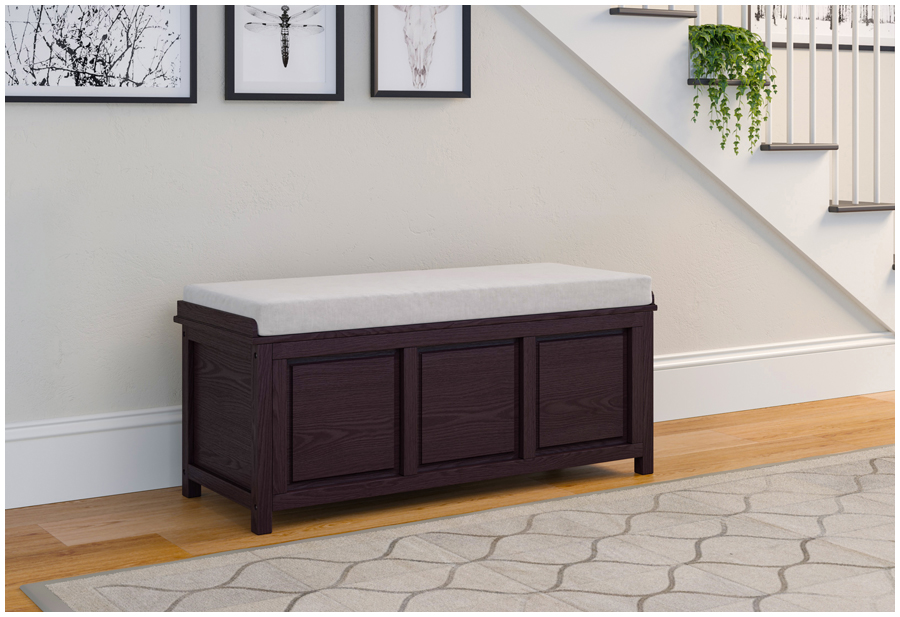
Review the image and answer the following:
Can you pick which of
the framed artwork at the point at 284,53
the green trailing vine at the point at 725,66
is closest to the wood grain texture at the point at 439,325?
the framed artwork at the point at 284,53

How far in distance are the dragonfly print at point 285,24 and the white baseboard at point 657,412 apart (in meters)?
1.03

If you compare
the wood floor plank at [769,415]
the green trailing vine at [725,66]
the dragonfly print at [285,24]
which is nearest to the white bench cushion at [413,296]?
the dragonfly print at [285,24]

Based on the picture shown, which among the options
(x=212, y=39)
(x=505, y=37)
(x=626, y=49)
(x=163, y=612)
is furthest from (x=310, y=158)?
(x=163, y=612)

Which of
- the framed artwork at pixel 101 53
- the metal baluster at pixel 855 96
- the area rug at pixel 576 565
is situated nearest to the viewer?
the area rug at pixel 576 565

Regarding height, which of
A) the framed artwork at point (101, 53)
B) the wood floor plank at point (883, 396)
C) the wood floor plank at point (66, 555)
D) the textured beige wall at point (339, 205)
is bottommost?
the wood floor plank at point (66, 555)

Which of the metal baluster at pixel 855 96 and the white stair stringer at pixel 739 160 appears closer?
the white stair stringer at pixel 739 160

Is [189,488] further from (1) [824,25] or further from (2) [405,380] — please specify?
(1) [824,25]

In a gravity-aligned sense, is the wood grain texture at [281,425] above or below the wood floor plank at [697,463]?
above

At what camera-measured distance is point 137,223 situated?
2.68 m

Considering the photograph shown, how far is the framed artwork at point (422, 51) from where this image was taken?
2918 millimetres

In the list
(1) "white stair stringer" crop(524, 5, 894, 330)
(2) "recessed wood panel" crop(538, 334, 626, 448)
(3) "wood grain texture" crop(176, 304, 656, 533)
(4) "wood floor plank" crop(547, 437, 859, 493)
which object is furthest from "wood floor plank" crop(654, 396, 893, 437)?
(3) "wood grain texture" crop(176, 304, 656, 533)

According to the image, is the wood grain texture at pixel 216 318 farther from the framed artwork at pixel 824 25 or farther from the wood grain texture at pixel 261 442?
the framed artwork at pixel 824 25

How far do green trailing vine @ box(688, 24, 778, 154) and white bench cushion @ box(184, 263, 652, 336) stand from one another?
2.96 ft

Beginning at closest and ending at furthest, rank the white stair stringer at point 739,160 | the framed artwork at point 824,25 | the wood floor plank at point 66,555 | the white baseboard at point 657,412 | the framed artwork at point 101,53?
1. the wood floor plank at point 66,555
2. the framed artwork at point 101,53
3. the white baseboard at point 657,412
4. the white stair stringer at point 739,160
5. the framed artwork at point 824,25
